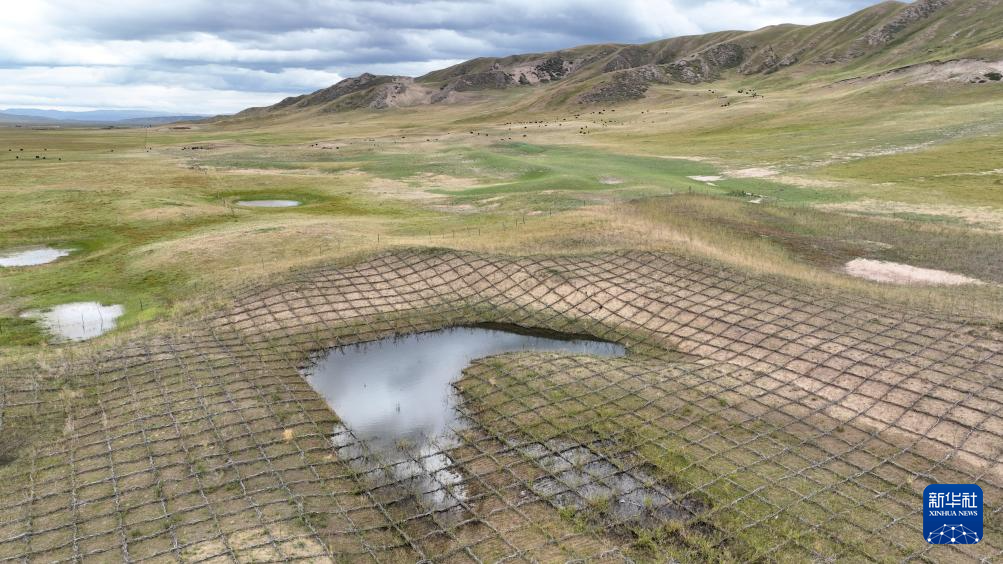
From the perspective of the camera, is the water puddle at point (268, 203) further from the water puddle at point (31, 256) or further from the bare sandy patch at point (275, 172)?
the water puddle at point (31, 256)

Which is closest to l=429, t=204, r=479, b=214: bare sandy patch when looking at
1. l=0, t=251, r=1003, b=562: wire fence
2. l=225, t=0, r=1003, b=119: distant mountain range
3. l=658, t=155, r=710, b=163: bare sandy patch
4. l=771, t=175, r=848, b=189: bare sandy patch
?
l=0, t=251, r=1003, b=562: wire fence

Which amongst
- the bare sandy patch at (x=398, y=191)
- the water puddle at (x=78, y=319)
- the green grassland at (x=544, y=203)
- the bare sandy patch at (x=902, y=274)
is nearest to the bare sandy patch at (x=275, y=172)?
the green grassland at (x=544, y=203)

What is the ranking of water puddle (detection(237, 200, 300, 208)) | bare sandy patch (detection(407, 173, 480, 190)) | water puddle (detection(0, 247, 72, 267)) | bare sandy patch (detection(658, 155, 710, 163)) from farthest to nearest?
bare sandy patch (detection(658, 155, 710, 163)), bare sandy patch (detection(407, 173, 480, 190)), water puddle (detection(237, 200, 300, 208)), water puddle (detection(0, 247, 72, 267))

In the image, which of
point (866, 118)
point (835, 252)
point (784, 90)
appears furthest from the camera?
point (784, 90)

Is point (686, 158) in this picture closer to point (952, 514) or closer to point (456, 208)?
point (456, 208)

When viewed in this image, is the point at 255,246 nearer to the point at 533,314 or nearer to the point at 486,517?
the point at 533,314

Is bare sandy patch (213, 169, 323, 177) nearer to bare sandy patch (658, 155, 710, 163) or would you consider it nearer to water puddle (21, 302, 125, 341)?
bare sandy patch (658, 155, 710, 163)

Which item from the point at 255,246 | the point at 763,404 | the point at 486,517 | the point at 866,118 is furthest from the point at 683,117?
the point at 486,517

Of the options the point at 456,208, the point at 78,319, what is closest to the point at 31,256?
the point at 78,319
